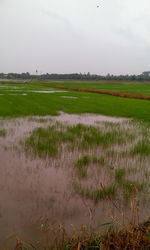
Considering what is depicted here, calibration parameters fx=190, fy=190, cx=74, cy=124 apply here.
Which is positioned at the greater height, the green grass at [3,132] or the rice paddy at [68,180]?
the green grass at [3,132]

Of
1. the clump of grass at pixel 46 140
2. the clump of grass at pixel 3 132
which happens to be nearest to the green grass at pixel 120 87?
the clump of grass at pixel 46 140

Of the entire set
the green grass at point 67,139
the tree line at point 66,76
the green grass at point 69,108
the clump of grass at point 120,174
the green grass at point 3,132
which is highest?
the tree line at point 66,76

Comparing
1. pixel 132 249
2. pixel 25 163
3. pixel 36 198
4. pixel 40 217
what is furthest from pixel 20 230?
pixel 25 163

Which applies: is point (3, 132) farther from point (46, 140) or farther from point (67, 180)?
point (67, 180)

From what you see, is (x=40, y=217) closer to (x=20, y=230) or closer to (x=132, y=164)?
(x=20, y=230)

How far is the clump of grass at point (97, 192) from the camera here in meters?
3.51

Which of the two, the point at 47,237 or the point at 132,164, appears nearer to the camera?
the point at 47,237

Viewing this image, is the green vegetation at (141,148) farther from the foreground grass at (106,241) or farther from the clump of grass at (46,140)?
the foreground grass at (106,241)

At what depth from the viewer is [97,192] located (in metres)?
3.61

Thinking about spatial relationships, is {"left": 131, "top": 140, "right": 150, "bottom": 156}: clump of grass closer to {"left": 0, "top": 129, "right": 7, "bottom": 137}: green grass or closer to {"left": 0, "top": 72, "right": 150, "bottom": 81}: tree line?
{"left": 0, "top": 129, "right": 7, "bottom": 137}: green grass

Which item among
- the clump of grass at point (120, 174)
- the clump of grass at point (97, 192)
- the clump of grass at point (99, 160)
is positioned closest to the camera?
the clump of grass at point (97, 192)

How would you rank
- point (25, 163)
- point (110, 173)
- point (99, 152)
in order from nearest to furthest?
1. point (110, 173)
2. point (25, 163)
3. point (99, 152)

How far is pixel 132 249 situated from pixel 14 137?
5.84 meters

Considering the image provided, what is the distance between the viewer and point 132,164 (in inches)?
201
